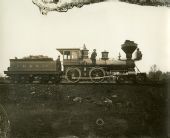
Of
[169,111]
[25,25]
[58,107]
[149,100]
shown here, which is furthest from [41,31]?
[169,111]

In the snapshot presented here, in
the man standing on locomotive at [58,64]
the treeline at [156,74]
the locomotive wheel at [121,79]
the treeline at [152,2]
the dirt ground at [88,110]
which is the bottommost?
the dirt ground at [88,110]

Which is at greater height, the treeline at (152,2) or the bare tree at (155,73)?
the treeline at (152,2)

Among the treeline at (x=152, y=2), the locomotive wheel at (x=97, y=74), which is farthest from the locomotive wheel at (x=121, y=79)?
the treeline at (x=152, y=2)

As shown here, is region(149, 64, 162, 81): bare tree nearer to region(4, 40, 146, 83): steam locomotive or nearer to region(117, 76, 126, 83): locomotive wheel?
region(4, 40, 146, 83): steam locomotive

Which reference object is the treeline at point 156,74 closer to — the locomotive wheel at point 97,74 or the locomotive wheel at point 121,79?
the locomotive wheel at point 121,79

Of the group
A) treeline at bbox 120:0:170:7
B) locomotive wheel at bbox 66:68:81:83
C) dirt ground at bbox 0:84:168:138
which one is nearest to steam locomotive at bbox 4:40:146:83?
locomotive wheel at bbox 66:68:81:83

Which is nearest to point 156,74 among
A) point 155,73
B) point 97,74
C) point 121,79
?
point 155,73

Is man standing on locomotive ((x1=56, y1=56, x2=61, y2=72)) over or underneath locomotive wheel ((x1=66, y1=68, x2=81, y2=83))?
over
